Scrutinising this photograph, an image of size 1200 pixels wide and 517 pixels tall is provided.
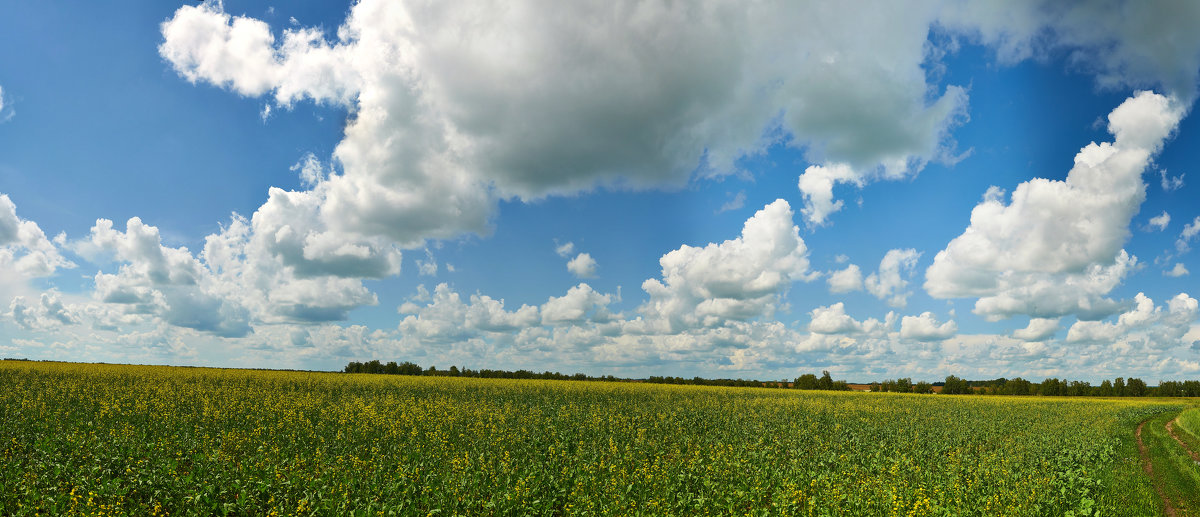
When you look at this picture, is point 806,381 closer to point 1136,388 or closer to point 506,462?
point 1136,388

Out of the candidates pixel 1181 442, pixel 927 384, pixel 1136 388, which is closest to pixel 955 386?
pixel 927 384

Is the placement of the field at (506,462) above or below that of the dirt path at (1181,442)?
above

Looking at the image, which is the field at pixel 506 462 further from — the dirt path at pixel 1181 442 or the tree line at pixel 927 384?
the tree line at pixel 927 384

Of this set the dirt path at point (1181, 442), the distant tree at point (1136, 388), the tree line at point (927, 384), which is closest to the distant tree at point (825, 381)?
the tree line at point (927, 384)

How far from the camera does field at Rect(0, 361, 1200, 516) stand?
39.7 feet

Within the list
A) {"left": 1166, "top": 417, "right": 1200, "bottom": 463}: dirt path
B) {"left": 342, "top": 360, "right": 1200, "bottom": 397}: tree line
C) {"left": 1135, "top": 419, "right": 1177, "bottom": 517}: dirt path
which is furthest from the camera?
{"left": 342, "top": 360, "right": 1200, "bottom": 397}: tree line

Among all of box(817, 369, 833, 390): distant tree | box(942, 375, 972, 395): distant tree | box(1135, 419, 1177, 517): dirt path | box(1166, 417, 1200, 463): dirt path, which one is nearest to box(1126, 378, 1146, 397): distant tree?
box(942, 375, 972, 395): distant tree

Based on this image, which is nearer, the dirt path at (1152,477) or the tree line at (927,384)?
the dirt path at (1152,477)

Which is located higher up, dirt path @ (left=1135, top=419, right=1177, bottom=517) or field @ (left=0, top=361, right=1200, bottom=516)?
field @ (left=0, top=361, right=1200, bottom=516)

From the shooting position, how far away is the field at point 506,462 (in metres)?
12.1

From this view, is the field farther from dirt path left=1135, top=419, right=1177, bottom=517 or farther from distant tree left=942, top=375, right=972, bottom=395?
distant tree left=942, top=375, right=972, bottom=395

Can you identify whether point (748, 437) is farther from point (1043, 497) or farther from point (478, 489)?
point (478, 489)

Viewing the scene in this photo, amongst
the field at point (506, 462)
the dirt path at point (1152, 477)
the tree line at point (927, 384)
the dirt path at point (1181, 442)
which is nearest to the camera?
the field at point (506, 462)

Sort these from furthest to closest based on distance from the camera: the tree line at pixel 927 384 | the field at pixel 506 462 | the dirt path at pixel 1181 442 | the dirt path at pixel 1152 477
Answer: the tree line at pixel 927 384
the dirt path at pixel 1181 442
the dirt path at pixel 1152 477
the field at pixel 506 462
